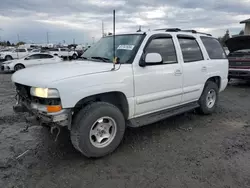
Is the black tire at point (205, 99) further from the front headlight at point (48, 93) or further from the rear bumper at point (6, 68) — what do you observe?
the rear bumper at point (6, 68)

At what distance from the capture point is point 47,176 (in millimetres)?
3018

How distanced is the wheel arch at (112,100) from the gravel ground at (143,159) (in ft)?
2.24

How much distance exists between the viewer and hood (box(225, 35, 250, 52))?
9344mm

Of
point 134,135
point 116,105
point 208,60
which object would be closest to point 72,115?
point 116,105

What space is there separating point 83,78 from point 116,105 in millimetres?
873

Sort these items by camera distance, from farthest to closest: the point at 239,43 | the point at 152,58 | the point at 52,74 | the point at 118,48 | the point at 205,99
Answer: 1. the point at 239,43
2. the point at 205,99
3. the point at 118,48
4. the point at 152,58
5. the point at 52,74

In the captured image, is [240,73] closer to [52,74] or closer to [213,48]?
[213,48]

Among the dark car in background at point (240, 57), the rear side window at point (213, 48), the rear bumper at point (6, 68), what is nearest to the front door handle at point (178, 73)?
the rear side window at point (213, 48)

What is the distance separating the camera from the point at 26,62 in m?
16.7

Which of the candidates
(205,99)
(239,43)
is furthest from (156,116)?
(239,43)

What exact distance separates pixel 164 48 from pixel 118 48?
0.89 meters

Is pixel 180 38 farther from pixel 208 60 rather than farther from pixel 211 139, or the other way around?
pixel 211 139

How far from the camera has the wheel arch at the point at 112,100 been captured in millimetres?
3387

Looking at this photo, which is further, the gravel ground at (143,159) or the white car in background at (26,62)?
the white car in background at (26,62)
